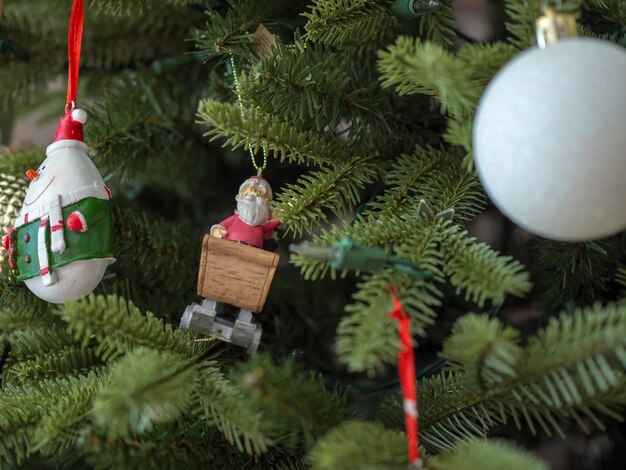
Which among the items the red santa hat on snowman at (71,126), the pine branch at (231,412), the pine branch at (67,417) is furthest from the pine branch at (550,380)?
the red santa hat on snowman at (71,126)

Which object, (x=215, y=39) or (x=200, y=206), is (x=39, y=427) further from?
(x=200, y=206)

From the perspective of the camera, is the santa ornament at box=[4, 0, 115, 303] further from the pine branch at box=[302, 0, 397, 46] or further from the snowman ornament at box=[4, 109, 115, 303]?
the pine branch at box=[302, 0, 397, 46]

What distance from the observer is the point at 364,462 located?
0.39 m

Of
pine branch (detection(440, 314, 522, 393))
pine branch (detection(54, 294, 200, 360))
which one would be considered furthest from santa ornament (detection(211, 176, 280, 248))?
pine branch (detection(440, 314, 522, 393))

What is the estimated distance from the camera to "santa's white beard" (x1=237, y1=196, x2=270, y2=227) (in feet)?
1.89

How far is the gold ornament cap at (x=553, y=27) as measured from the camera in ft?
1.39

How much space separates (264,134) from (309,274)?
12 cm

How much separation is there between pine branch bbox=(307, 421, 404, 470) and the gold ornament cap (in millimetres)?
260

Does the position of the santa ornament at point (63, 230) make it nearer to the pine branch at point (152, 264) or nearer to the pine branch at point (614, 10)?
the pine branch at point (152, 264)

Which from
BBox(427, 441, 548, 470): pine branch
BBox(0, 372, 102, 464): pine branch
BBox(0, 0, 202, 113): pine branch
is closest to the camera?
BBox(427, 441, 548, 470): pine branch

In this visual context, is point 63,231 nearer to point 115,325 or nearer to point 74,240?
point 74,240

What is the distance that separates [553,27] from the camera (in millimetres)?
424

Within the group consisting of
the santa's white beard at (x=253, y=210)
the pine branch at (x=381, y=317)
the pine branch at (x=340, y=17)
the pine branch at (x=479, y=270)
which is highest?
the pine branch at (x=340, y=17)

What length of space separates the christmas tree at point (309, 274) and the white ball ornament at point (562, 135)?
0.12 feet
